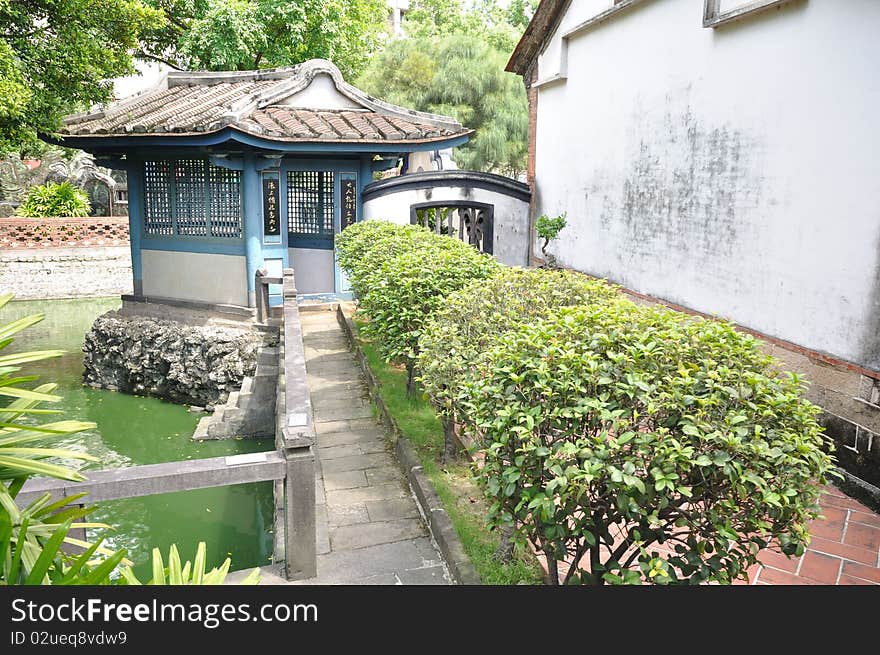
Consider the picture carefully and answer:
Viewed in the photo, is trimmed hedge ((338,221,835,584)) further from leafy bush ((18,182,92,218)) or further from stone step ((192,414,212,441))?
leafy bush ((18,182,92,218))

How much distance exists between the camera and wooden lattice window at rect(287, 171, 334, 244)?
13125mm

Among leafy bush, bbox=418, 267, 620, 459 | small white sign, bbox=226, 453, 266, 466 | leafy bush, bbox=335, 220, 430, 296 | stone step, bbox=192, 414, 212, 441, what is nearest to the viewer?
small white sign, bbox=226, 453, 266, 466

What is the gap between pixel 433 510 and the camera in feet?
16.9

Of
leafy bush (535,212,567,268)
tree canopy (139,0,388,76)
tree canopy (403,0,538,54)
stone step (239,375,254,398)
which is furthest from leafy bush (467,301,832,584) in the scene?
tree canopy (403,0,538,54)

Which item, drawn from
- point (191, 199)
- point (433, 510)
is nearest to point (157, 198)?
point (191, 199)

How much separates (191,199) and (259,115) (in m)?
2.10

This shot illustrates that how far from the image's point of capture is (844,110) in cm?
646

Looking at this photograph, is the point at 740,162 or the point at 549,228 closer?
the point at 740,162

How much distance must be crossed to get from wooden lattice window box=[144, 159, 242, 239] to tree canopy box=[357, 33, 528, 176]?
10.6m

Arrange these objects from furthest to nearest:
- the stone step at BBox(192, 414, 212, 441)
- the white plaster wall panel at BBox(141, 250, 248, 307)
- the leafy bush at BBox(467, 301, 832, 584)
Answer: the white plaster wall panel at BBox(141, 250, 248, 307), the stone step at BBox(192, 414, 212, 441), the leafy bush at BBox(467, 301, 832, 584)

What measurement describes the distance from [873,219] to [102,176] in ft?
90.6

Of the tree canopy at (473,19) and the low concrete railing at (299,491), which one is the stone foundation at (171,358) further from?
the tree canopy at (473,19)

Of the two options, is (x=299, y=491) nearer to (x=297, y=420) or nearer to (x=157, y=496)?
(x=297, y=420)
